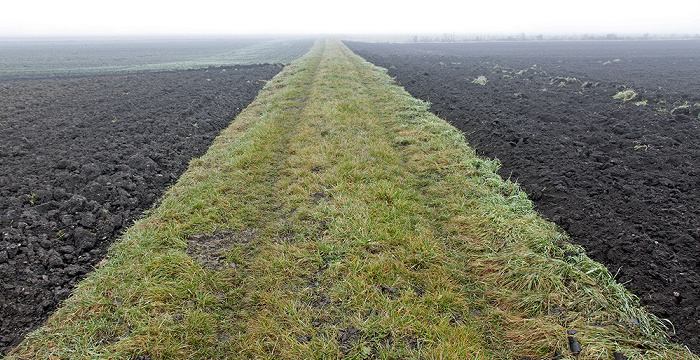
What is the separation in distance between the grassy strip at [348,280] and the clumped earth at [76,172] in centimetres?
→ 53

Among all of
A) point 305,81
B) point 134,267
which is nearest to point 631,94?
point 305,81

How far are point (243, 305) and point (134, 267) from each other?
165cm

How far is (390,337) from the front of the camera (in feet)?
10.6

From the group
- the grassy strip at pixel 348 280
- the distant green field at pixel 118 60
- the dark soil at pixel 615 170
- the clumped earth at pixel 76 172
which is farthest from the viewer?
the distant green field at pixel 118 60

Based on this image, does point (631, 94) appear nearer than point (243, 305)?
No

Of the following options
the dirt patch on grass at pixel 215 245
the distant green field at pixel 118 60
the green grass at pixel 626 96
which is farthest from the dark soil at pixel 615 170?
the distant green field at pixel 118 60

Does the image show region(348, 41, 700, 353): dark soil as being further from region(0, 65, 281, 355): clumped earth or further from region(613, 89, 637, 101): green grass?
region(0, 65, 281, 355): clumped earth

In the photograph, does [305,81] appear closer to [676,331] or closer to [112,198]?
[112,198]

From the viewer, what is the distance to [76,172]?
6816 mm

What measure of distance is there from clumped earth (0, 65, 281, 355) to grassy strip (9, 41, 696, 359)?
1.73 ft

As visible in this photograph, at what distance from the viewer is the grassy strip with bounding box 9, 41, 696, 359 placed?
3141 millimetres

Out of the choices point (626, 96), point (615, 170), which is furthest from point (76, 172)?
point (626, 96)

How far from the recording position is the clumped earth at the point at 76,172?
4.08 metres

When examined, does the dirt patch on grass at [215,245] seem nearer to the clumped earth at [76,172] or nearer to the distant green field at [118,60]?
the clumped earth at [76,172]
